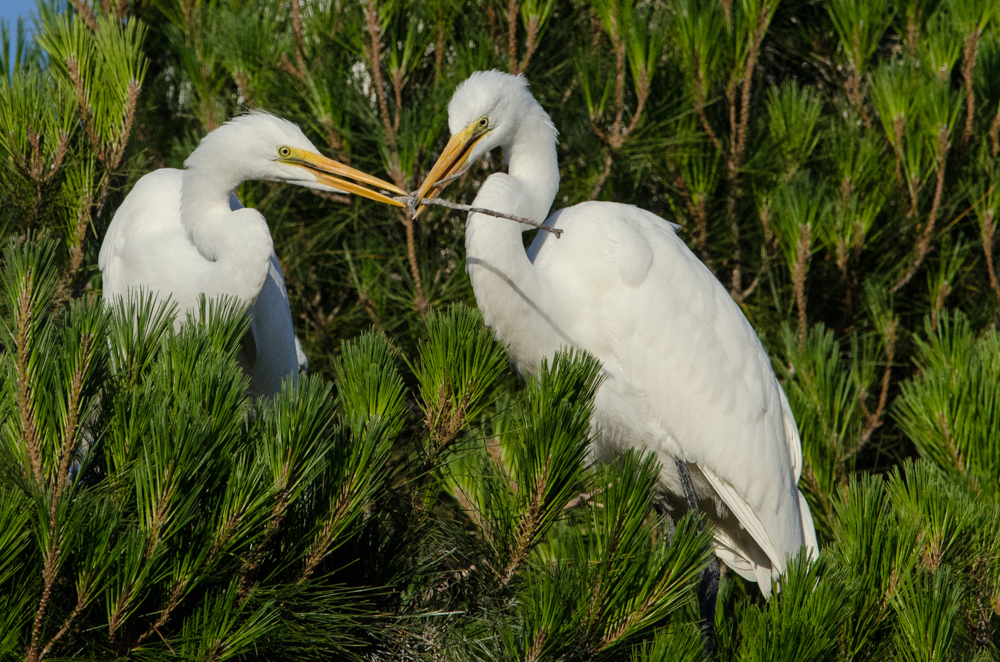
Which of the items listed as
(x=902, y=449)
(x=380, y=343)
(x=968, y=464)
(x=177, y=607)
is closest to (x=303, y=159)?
(x=380, y=343)

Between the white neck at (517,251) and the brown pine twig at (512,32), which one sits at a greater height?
the brown pine twig at (512,32)

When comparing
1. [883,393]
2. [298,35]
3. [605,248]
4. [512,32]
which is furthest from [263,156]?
[883,393]

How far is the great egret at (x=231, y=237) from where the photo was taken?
2.18 meters

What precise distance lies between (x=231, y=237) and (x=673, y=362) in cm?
114

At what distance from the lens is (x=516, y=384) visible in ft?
9.89

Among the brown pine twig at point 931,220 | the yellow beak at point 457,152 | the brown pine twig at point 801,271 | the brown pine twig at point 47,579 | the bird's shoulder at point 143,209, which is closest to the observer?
the brown pine twig at point 47,579

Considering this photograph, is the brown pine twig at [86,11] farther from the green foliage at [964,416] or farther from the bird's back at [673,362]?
the green foliage at [964,416]

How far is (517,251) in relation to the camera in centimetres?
205

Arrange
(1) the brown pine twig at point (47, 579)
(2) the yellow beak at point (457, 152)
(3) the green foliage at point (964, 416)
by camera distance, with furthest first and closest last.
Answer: (2) the yellow beak at point (457, 152) → (3) the green foliage at point (964, 416) → (1) the brown pine twig at point (47, 579)

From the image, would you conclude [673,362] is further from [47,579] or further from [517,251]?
[47,579]

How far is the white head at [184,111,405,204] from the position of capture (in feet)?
7.31

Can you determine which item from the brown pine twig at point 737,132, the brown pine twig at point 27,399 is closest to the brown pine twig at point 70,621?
the brown pine twig at point 27,399

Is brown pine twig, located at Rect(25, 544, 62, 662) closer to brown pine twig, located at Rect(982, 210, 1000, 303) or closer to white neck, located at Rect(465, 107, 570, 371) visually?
white neck, located at Rect(465, 107, 570, 371)

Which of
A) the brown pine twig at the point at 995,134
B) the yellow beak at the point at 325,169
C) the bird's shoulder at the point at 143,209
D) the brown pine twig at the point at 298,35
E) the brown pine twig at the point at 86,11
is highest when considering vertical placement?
the brown pine twig at the point at 86,11
